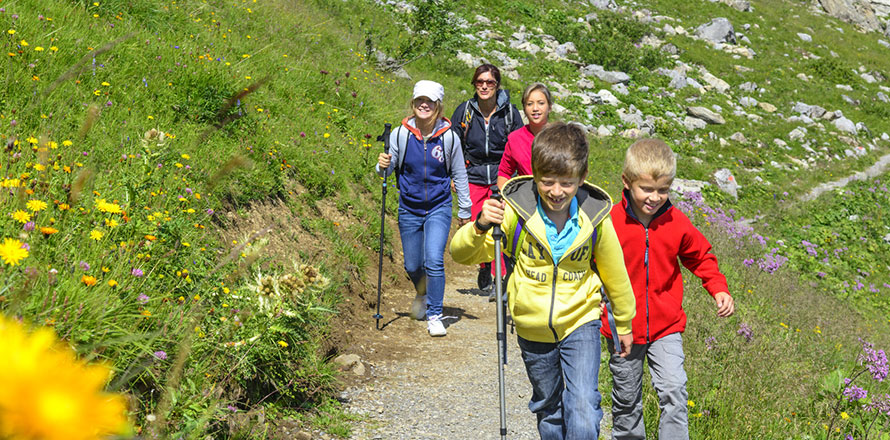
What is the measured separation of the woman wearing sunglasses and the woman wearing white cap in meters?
0.88

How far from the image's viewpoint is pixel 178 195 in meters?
4.92

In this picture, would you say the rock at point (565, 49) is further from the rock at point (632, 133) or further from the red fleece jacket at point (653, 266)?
the red fleece jacket at point (653, 266)

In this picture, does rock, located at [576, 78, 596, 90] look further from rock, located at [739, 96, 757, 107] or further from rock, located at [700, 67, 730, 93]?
rock, located at [739, 96, 757, 107]

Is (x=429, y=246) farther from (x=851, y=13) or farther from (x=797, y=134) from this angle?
(x=851, y=13)

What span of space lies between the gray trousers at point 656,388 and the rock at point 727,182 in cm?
1511

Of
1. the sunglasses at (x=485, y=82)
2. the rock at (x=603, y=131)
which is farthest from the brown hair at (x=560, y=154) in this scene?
the rock at (x=603, y=131)

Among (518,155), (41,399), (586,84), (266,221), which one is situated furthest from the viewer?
(586,84)

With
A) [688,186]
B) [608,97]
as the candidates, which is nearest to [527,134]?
[688,186]

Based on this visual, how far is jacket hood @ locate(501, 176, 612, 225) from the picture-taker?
3508 millimetres

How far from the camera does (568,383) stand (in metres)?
3.54

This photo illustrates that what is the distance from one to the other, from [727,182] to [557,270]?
16451 millimetres

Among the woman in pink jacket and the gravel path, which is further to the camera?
the woman in pink jacket

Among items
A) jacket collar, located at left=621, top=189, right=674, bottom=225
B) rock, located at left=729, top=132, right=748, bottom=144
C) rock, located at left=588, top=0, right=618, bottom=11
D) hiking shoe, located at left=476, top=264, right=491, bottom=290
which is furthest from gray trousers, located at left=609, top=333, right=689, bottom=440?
rock, located at left=588, top=0, right=618, bottom=11

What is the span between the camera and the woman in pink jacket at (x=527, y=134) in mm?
6309
